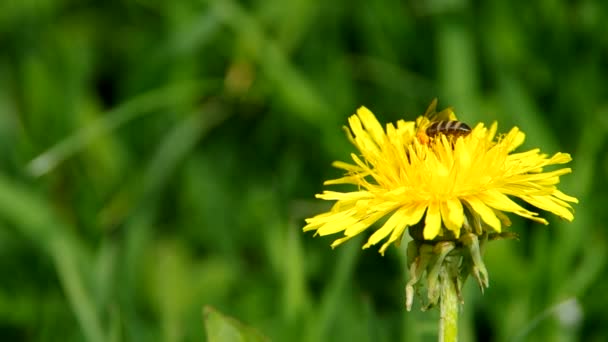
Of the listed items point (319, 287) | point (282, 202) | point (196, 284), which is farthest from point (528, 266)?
point (196, 284)

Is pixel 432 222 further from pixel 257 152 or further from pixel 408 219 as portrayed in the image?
pixel 257 152

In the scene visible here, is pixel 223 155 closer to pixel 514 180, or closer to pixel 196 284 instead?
pixel 196 284

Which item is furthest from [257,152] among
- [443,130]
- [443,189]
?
[443,189]

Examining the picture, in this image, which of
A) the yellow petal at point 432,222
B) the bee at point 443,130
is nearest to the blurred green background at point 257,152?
the bee at point 443,130

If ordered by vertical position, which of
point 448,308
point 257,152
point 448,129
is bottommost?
point 448,308

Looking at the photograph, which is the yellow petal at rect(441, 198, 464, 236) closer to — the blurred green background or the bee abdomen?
the bee abdomen
